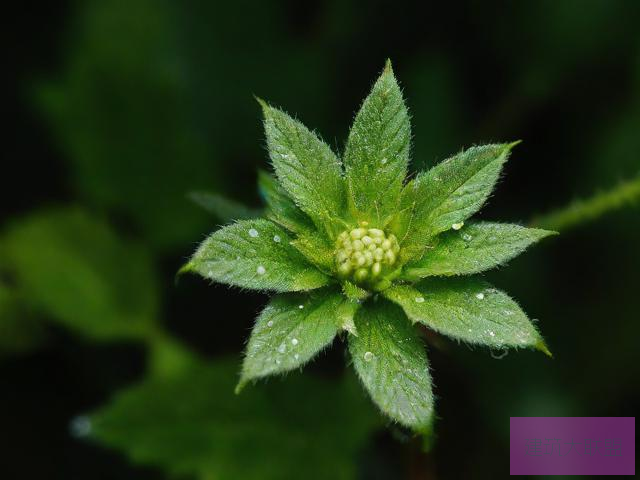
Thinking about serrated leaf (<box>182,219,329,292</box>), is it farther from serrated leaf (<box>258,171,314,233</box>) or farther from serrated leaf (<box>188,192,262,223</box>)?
serrated leaf (<box>188,192,262,223</box>)

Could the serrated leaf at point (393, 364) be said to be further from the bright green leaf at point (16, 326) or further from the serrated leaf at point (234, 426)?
the bright green leaf at point (16, 326)

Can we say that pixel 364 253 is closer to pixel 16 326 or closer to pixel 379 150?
pixel 379 150

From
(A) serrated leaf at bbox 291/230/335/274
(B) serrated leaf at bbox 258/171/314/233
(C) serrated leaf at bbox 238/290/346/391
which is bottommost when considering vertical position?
(C) serrated leaf at bbox 238/290/346/391

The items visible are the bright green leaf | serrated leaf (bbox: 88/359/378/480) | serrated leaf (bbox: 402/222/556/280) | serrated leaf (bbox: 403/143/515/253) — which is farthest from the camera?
the bright green leaf

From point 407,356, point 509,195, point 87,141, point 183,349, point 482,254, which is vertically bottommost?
point 407,356

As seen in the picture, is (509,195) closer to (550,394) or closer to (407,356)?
(550,394)

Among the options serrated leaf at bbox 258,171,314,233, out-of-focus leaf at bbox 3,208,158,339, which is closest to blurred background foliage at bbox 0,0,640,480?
out-of-focus leaf at bbox 3,208,158,339

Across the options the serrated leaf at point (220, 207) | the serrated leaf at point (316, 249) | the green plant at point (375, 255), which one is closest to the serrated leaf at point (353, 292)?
the green plant at point (375, 255)

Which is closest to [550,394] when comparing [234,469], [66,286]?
[234,469]
